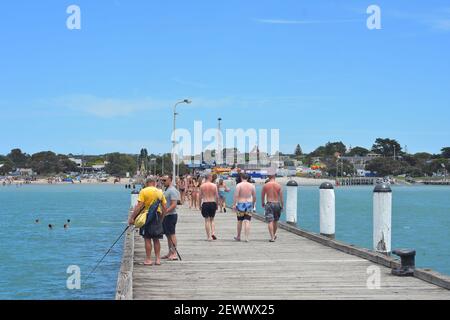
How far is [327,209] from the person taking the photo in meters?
18.1

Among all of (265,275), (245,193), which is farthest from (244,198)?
(265,275)

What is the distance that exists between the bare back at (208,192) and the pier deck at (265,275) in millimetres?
1197

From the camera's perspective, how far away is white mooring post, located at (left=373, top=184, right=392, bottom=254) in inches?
554

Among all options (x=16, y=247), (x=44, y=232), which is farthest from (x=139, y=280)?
(x=44, y=232)

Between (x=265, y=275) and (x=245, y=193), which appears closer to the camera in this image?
(x=265, y=275)

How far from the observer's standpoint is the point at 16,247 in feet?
122

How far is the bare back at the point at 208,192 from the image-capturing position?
18.2 meters

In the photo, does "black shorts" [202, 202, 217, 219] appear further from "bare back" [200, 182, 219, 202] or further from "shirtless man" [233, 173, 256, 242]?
"shirtless man" [233, 173, 256, 242]

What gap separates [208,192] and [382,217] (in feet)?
17.6

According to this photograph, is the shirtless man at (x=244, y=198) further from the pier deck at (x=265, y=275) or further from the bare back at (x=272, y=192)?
the pier deck at (x=265, y=275)

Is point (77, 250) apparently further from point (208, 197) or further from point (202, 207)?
point (208, 197)

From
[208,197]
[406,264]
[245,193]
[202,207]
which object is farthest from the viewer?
[202,207]

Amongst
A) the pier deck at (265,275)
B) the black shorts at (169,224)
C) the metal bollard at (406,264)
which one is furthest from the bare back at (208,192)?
the metal bollard at (406,264)
